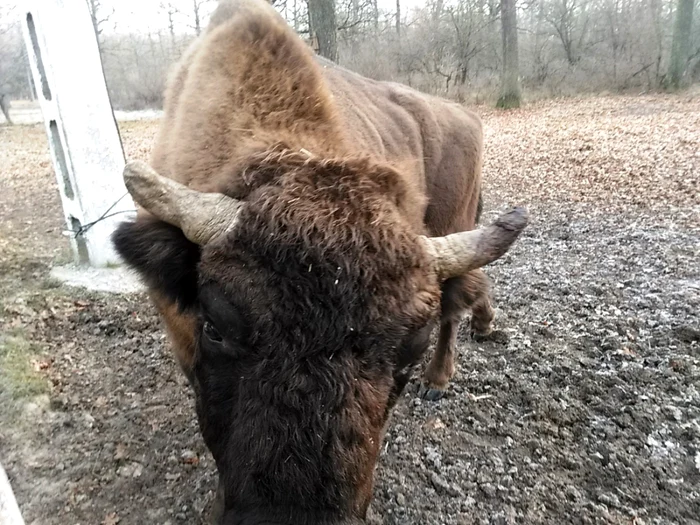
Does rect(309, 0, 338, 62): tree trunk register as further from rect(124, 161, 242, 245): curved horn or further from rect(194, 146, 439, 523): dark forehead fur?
rect(194, 146, 439, 523): dark forehead fur

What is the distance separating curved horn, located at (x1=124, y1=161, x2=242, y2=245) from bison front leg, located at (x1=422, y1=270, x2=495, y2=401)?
1133mm

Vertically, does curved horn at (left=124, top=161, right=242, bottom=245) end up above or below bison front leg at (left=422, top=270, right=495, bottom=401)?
above

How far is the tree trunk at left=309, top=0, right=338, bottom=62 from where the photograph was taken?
34.7ft

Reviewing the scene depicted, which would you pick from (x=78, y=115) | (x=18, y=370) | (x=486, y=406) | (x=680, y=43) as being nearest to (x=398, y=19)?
(x=680, y=43)

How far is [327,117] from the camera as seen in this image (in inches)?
131

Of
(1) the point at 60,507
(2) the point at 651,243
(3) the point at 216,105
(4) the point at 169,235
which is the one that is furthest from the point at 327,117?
(2) the point at 651,243

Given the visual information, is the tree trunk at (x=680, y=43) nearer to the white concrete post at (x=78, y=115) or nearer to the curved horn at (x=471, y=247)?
the white concrete post at (x=78, y=115)

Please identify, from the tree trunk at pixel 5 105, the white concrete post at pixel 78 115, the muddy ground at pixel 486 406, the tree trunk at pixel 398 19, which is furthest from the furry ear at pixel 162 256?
the tree trunk at pixel 398 19

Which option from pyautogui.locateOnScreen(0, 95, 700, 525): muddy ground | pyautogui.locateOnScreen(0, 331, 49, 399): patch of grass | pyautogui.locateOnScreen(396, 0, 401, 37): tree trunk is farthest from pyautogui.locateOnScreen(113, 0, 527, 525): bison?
pyautogui.locateOnScreen(396, 0, 401, 37): tree trunk

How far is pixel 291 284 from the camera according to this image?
86.5 inches

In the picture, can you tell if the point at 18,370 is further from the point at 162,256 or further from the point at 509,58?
the point at 509,58

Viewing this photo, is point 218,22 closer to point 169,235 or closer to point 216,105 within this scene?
point 216,105

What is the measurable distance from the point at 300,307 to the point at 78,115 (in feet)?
16.9

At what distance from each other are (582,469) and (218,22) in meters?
4.02
